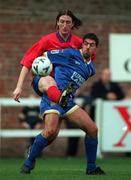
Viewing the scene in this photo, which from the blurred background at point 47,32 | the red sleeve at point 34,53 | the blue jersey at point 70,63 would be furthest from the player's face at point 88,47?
the blurred background at point 47,32

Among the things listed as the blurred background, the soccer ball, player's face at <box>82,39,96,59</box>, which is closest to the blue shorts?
the soccer ball

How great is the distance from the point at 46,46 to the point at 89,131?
3.92 feet

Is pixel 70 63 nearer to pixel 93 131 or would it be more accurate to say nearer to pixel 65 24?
pixel 65 24

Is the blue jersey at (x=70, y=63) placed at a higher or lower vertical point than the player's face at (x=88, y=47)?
lower

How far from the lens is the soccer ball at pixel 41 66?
10883 millimetres

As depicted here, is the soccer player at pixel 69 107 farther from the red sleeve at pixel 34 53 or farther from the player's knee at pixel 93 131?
the red sleeve at pixel 34 53

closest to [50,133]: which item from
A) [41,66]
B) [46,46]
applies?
[41,66]

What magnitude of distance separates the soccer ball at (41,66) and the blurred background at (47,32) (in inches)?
334

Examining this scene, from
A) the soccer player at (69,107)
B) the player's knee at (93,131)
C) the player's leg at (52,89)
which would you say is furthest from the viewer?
the player's knee at (93,131)

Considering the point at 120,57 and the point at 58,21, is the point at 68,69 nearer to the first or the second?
the point at 58,21

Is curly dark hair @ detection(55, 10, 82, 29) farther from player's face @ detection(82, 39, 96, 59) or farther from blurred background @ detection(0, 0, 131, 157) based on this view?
blurred background @ detection(0, 0, 131, 157)

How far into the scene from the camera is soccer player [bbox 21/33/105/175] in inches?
432

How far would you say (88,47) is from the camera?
1120cm

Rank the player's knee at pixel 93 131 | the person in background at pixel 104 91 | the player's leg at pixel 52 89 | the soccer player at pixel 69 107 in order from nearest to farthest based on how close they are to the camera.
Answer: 1. the player's leg at pixel 52 89
2. the soccer player at pixel 69 107
3. the player's knee at pixel 93 131
4. the person in background at pixel 104 91
